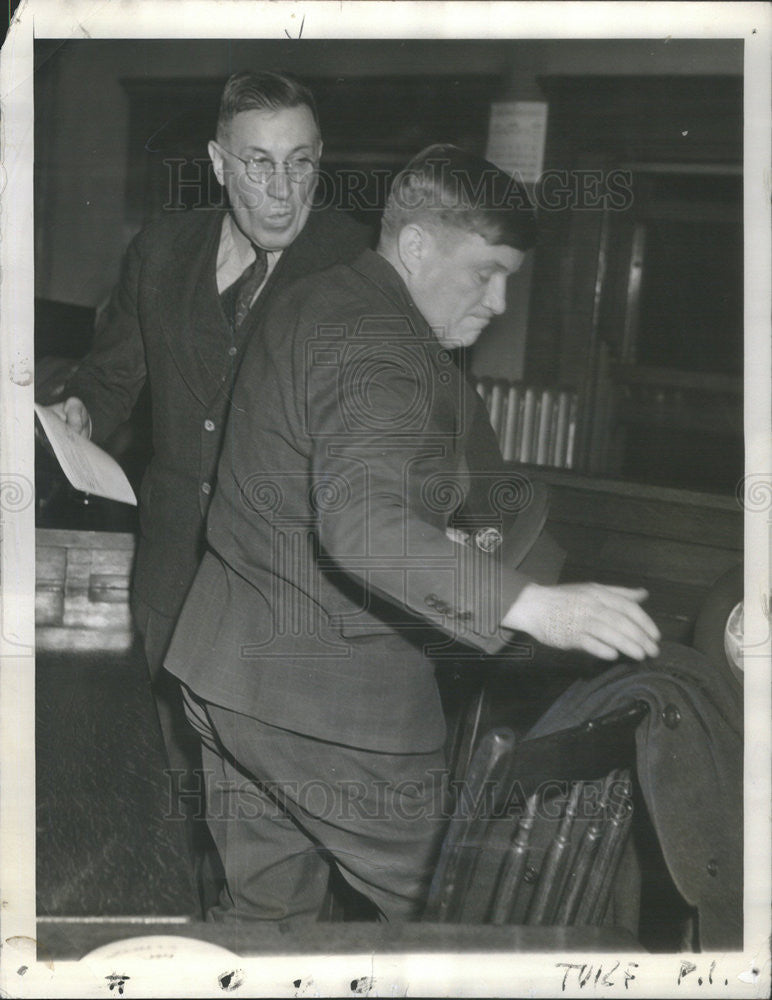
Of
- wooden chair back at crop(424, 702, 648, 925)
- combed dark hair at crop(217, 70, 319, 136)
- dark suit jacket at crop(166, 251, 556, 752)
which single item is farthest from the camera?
combed dark hair at crop(217, 70, 319, 136)

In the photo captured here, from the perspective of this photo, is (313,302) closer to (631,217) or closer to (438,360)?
(438,360)

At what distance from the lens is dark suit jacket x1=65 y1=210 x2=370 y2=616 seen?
1236 millimetres

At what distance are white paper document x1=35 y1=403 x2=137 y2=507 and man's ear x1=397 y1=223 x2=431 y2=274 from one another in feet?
1.56

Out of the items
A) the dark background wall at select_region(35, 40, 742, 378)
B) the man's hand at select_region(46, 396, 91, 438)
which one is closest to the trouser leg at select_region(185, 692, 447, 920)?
the man's hand at select_region(46, 396, 91, 438)

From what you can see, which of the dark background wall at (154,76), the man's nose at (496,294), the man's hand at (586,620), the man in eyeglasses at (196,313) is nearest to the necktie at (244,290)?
the man in eyeglasses at (196,313)

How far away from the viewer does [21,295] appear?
1.23 m

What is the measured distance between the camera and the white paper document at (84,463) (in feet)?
4.10

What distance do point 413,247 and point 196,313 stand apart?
1.03ft

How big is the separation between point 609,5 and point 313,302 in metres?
0.54

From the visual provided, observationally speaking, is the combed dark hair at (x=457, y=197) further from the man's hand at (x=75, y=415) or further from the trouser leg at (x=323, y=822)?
the trouser leg at (x=323, y=822)

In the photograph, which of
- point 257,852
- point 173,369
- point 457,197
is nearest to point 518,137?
point 457,197

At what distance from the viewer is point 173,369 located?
4.15 feet

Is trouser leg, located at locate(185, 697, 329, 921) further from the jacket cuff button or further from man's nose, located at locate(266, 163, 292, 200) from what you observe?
man's nose, located at locate(266, 163, 292, 200)

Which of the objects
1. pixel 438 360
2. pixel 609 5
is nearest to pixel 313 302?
pixel 438 360
